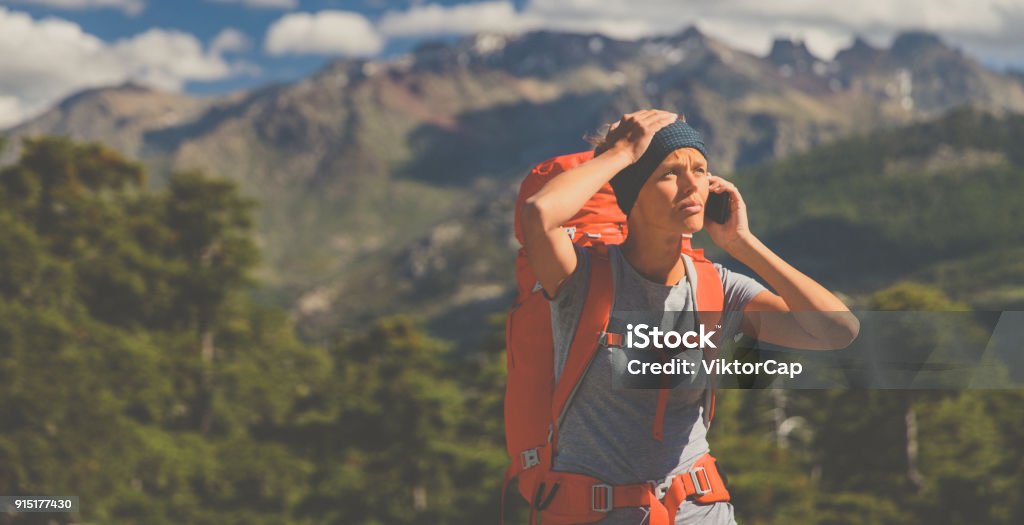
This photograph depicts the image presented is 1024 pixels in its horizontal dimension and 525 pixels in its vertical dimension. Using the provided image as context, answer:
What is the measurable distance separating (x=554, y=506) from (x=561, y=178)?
3.46 ft

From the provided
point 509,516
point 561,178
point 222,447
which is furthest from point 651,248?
point 222,447

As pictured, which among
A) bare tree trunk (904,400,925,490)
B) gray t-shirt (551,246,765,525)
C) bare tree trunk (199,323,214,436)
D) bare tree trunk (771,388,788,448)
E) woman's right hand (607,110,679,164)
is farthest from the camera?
bare tree trunk (771,388,788,448)

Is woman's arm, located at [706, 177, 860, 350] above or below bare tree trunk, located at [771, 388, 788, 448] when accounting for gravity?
below

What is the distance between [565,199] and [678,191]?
1.37 feet

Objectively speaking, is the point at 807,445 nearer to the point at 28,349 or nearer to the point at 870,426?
the point at 870,426

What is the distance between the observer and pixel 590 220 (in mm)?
3383

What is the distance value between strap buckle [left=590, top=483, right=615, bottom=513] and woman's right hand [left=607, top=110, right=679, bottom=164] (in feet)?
3.39

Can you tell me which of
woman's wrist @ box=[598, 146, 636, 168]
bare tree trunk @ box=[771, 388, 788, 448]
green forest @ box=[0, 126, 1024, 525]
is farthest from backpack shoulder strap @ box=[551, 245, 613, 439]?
bare tree trunk @ box=[771, 388, 788, 448]

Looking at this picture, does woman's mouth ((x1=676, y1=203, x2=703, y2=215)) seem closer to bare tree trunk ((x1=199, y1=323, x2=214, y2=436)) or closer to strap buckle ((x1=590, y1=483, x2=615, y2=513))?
strap buckle ((x1=590, y1=483, x2=615, y2=513))

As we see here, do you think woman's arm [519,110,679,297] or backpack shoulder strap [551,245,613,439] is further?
backpack shoulder strap [551,245,613,439]

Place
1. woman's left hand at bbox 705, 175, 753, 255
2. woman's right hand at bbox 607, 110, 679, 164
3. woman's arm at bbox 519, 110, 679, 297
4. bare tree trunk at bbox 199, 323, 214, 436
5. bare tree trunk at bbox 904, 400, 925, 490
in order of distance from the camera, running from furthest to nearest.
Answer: bare tree trunk at bbox 904, 400, 925, 490
bare tree trunk at bbox 199, 323, 214, 436
woman's left hand at bbox 705, 175, 753, 255
woman's right hand at bbox 607, 110, 679, 164
woman's arm at bbox 519, 110, 679, 297

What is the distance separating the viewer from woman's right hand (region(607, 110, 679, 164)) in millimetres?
2766

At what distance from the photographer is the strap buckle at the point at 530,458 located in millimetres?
3078

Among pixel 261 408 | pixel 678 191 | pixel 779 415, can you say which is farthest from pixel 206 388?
pixel 678 191
